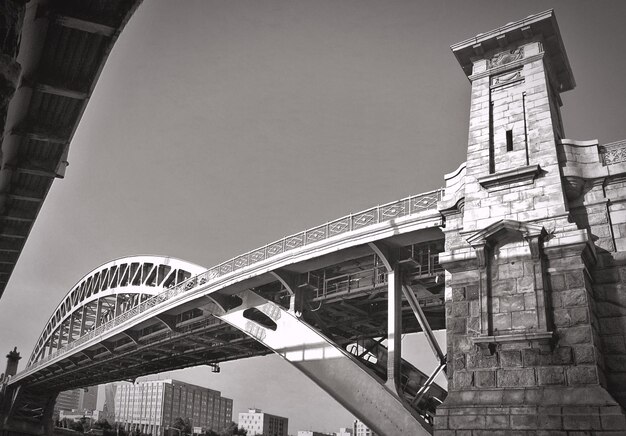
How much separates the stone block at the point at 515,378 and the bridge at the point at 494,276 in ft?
0.11

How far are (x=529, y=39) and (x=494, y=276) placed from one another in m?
7.84

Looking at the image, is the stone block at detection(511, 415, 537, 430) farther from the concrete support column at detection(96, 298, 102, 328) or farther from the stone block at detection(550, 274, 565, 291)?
the concrete support column at detection(96, 298, 102, 328)

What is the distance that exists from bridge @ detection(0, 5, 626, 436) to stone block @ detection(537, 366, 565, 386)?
0.02m

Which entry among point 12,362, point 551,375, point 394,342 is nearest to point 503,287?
point 551,375

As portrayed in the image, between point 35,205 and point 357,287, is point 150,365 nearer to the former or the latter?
point 357,287

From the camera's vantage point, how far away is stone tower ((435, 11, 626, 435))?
13305mm

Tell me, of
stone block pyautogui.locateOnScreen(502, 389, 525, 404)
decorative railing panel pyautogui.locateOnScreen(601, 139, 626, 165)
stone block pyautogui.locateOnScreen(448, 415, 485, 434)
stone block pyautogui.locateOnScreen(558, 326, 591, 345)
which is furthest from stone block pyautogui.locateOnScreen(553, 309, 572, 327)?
decorative railing panel pyautogui.locateOnScreen(601, 139, 626, 165)

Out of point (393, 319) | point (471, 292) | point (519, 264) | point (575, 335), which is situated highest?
point (519, 264)

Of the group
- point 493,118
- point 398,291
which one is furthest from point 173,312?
point 493,118

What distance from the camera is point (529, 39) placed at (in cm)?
1764

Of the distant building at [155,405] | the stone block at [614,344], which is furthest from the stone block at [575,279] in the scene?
the distant building at [155,405]

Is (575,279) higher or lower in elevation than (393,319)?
higher

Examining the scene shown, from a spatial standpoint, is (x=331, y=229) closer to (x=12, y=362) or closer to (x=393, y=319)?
(x=393, y=319)

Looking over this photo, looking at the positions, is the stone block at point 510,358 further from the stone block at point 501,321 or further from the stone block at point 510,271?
the stone block at point 510,271
